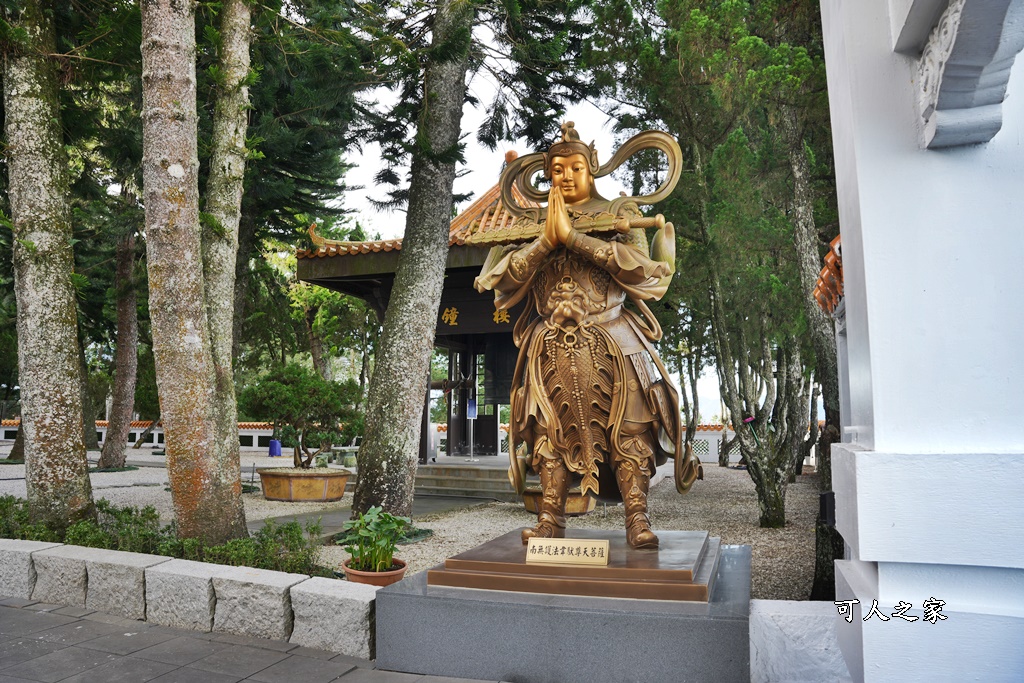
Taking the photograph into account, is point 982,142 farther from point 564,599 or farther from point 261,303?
point 261,303

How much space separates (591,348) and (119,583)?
304 cm

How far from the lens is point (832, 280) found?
4551 millimetres

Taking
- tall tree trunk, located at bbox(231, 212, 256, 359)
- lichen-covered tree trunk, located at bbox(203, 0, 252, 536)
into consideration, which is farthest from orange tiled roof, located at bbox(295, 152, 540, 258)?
lichen-covered tree trunk, located at bbox(203, 0, 252, 536)

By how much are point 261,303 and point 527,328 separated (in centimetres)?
1578

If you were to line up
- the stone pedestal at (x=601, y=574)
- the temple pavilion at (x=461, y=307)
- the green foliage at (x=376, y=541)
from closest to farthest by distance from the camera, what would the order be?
1. the stone pedestal at (x=601, y=574)
2. the green foliage at (x=376, y=541)
3. the temple pavilion at (x=461, y=307)

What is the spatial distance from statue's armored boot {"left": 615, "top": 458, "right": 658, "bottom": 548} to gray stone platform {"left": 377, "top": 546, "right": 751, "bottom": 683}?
0.44m

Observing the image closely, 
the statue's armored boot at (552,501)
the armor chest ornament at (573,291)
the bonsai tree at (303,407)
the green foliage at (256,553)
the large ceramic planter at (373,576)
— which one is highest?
the armor chest ornament at (573,291)

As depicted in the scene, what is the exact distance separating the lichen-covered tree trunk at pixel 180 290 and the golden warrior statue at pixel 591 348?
2.47 metres

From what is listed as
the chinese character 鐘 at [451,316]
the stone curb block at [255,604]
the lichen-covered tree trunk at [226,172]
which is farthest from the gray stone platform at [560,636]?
the chinese character 鐘 at [451,316]

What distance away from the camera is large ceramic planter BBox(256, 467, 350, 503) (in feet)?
31.4

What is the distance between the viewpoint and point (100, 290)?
1427cm

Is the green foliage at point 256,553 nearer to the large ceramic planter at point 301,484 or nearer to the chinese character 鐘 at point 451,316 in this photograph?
the large ceramic planter at point 301,484

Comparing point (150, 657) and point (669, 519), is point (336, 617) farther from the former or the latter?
point (669, 519)

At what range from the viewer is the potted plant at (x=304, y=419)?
9.65 meters
